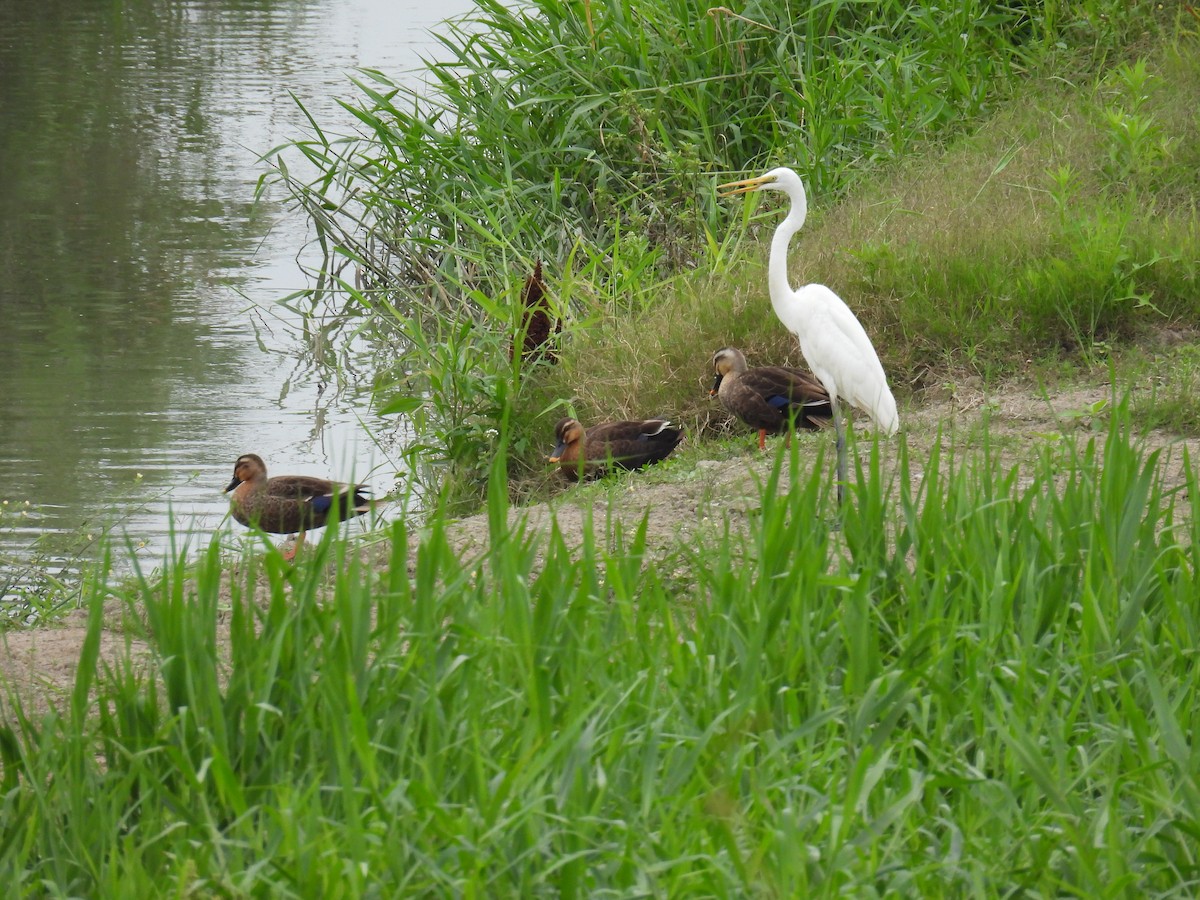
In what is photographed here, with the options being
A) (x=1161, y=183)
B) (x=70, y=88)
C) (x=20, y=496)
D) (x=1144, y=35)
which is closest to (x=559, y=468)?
(x=20, y=496)

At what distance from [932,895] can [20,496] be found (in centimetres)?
557

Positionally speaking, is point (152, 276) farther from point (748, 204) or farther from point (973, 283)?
point (973, 283)

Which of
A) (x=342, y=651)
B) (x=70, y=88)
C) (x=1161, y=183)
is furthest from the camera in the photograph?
(x=70, y=88)

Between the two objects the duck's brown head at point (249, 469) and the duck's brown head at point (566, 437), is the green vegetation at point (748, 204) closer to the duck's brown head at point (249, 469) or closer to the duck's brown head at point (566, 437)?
the duck's brown head at point (566, 437)

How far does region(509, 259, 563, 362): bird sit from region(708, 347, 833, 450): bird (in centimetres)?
112

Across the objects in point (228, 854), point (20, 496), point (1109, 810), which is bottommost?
point (20, 496)

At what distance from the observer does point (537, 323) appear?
7.73 m

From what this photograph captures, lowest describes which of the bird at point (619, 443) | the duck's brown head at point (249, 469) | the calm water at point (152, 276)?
the calm water at point (152, 276)

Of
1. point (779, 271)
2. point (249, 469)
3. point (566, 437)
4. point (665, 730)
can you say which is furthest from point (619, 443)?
point (665, 730)

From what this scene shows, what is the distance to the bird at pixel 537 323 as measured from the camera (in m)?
7.56

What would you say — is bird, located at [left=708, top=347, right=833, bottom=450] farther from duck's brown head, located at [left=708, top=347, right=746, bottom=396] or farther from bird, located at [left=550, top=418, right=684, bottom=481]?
bird, located at [left=550, top=418, right=684, bottom=481]

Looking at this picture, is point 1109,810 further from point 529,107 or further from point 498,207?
point 529,107

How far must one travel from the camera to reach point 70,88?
15.3 meters

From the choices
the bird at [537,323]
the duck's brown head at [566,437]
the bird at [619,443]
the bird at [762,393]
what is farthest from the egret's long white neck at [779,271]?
the bird at [537,323]
